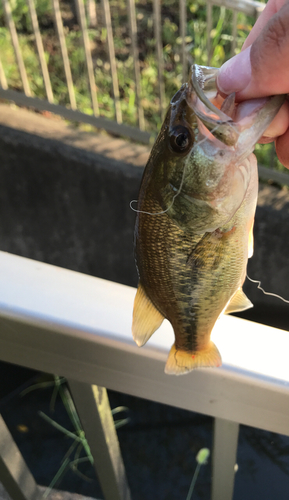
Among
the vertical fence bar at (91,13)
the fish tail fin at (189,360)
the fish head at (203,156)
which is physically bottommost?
the vertical fence bar at (91,13)

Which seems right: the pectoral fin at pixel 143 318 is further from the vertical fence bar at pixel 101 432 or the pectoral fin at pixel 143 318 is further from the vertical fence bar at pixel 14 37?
the vertical fence bar at pixel 14 37

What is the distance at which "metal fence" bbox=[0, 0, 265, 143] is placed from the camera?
2.72 m

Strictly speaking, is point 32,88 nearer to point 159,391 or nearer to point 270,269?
point 270,269

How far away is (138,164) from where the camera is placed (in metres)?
2.75

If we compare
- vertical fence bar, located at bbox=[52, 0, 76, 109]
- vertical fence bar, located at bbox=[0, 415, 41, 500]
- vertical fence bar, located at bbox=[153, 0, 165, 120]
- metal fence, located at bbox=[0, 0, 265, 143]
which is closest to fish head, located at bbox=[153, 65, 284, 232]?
vertical fence bar, located at bbox=[0, 415, 41, 500]

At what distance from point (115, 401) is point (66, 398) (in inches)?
11.6

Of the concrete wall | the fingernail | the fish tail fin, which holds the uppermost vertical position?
the fingernail

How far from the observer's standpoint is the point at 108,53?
2.93m

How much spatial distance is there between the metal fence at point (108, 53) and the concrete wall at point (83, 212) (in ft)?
0.65

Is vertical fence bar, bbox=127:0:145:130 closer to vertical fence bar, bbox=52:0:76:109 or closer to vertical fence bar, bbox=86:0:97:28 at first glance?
vertical fence bar, bbox=52:0:76:109

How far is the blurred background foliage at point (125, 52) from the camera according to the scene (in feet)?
10.7

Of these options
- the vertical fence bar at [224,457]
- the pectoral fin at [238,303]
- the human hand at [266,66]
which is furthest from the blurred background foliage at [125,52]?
the vertical fence bar at [224,457]

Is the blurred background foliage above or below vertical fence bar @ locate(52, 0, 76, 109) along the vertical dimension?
below

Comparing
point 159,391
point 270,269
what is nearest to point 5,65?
point 270,269
